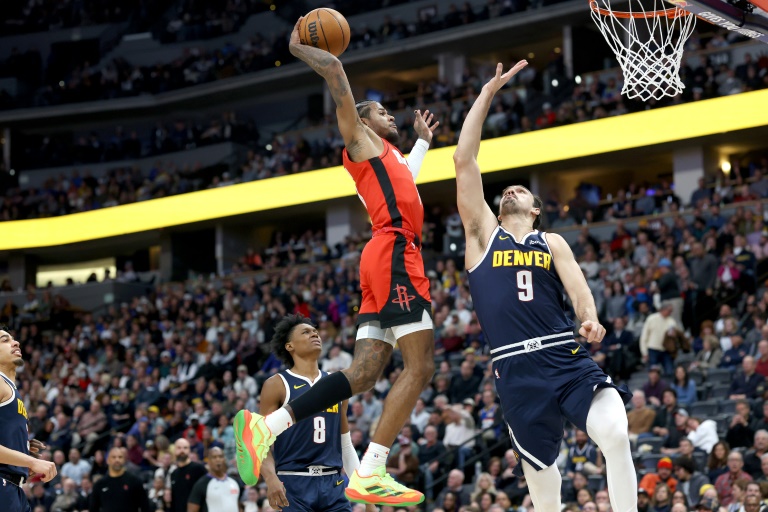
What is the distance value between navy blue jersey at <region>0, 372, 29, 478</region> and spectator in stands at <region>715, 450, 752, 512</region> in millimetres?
7447

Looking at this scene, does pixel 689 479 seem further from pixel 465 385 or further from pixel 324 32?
pixel 324 32

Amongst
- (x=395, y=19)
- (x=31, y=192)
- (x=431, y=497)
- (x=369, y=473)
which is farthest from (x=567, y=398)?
(x=31, y=192)

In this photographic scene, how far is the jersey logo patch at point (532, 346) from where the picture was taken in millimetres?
6867

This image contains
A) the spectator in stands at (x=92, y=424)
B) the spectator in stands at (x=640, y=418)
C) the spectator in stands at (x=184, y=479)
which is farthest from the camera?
the spectator in stands at (x=92, y=424)

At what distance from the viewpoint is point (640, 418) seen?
14.5 meters

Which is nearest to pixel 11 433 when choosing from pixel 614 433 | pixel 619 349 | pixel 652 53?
pixel 614 433

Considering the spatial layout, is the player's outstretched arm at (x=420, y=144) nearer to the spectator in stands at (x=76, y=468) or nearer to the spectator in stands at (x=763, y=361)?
the spectator in stands at (x=763, y=361)

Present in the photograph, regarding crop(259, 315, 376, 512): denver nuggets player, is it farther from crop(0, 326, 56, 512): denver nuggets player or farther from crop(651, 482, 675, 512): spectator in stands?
crop(651, 482, 675, 512): spectator in stands

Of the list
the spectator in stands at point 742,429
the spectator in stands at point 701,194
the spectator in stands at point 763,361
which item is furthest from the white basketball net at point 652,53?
the spectator in stands at point 701,194

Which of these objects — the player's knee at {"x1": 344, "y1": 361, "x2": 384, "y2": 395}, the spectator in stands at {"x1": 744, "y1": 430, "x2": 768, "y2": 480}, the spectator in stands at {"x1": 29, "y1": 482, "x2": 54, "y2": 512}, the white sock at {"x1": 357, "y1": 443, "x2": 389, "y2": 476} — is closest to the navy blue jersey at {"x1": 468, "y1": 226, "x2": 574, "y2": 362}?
the player's knee at {"x1": 344, "y1": 361, "x2": 384, "y2": 395}

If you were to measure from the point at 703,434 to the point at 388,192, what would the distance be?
26.3 ft

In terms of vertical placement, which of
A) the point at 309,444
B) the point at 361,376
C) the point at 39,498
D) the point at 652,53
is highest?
the point at 652,53

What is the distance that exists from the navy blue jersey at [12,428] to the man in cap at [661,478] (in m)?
7.32

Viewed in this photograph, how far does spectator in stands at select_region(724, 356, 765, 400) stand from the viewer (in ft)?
48.0
